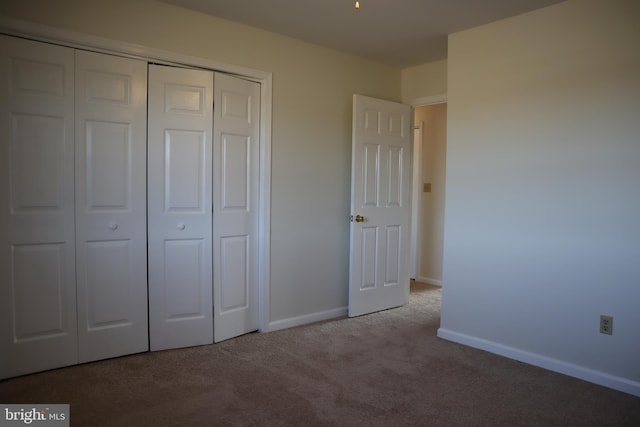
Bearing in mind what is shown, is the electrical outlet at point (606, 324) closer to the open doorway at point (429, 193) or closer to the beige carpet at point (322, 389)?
the beige carpet at point (322, 389)

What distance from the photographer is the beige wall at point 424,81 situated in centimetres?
420

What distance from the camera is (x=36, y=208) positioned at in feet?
8.80

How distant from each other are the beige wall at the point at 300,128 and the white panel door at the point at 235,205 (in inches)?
6.7

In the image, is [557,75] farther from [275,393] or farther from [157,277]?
[157,277]

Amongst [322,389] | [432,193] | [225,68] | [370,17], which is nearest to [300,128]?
[225,68]

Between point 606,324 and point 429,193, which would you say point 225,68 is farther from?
point 429,193

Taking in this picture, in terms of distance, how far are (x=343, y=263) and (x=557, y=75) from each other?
232cm

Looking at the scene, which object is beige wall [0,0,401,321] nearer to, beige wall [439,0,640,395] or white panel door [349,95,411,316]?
white panel door [349,95,411,316]

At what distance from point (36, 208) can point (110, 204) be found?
41 centimetres

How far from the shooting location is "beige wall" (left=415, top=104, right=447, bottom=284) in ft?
18.2

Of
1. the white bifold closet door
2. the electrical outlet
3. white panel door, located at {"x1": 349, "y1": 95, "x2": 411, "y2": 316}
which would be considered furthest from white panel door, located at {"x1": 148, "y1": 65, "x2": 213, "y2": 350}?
the electrical outlet

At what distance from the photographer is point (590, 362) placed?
9.21 feet

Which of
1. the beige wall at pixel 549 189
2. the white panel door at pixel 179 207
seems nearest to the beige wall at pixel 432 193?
the beige wall at pixel 549 189

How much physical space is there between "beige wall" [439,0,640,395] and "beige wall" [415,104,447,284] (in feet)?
6.74
